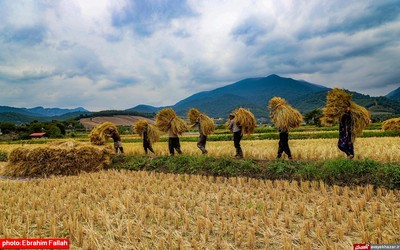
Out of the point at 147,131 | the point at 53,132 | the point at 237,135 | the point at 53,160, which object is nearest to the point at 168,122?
the point at 147,131

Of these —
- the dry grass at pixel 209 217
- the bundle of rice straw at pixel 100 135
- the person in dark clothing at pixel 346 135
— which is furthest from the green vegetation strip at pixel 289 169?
the bundle of rice straw at pixel 100 135

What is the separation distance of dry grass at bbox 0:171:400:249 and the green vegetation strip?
1.56ft

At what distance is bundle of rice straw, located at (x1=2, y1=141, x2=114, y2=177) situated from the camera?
485 inches

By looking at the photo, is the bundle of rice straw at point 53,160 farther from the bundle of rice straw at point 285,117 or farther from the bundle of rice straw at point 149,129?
the bundle of rice straw at point 285,117

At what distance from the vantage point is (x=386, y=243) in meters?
4.23

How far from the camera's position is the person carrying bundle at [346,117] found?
31.9ft

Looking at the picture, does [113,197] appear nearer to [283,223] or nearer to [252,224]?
[252,224]

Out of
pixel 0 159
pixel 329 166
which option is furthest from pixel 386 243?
pixel 0 159

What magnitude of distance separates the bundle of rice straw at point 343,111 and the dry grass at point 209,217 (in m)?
2.83

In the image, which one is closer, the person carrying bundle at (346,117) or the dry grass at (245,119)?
the person carrying bundle at (346,117)

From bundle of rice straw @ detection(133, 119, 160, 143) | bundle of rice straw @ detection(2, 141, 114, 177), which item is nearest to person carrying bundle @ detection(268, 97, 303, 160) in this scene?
bundle of rice straw @ detection(133, 119, 160, 143)

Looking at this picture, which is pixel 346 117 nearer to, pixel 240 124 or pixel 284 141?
pixel 284 141

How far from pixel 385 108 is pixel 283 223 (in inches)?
5571

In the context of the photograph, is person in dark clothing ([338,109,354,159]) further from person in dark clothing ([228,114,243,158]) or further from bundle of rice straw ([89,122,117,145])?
bundle of rice straw ([89,122,117,145])
